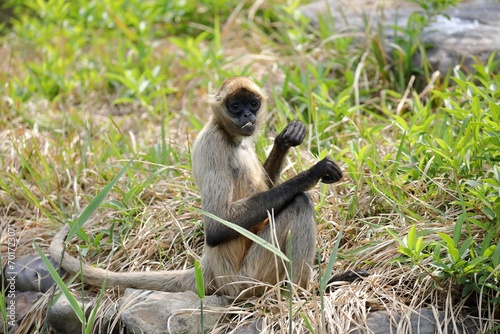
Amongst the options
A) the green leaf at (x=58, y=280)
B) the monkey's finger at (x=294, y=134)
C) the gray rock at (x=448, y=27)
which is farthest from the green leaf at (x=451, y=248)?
the gray rock at (x=448, y=27)

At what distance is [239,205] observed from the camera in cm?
452

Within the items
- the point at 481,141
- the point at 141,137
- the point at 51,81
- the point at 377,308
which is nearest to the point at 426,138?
the point at 481,141

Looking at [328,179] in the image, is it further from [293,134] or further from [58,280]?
[58,280]

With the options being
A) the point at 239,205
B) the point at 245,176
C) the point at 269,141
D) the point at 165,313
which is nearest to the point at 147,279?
the point at 165,313

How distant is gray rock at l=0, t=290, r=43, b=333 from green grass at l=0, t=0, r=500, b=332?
0.11 m

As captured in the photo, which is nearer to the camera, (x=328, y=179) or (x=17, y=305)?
(x=328, y=179)

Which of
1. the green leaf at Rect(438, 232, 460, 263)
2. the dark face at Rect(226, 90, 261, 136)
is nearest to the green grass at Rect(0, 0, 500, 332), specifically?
the green leaf at Rect(438, 232, 460, 263)

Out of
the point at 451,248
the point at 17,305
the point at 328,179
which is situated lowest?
the point at 17,305

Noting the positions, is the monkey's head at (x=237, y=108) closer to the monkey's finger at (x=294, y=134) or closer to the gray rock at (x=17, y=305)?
the monkey's finger at (x=294, y=134)

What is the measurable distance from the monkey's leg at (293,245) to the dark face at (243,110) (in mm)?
599

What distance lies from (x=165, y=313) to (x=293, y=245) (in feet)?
3.02

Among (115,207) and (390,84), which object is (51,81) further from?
(390,84)

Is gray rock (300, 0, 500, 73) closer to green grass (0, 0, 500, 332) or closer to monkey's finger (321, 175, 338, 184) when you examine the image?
green grass (0, 0, 500, 332)

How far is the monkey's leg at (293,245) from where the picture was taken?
14.9ft
